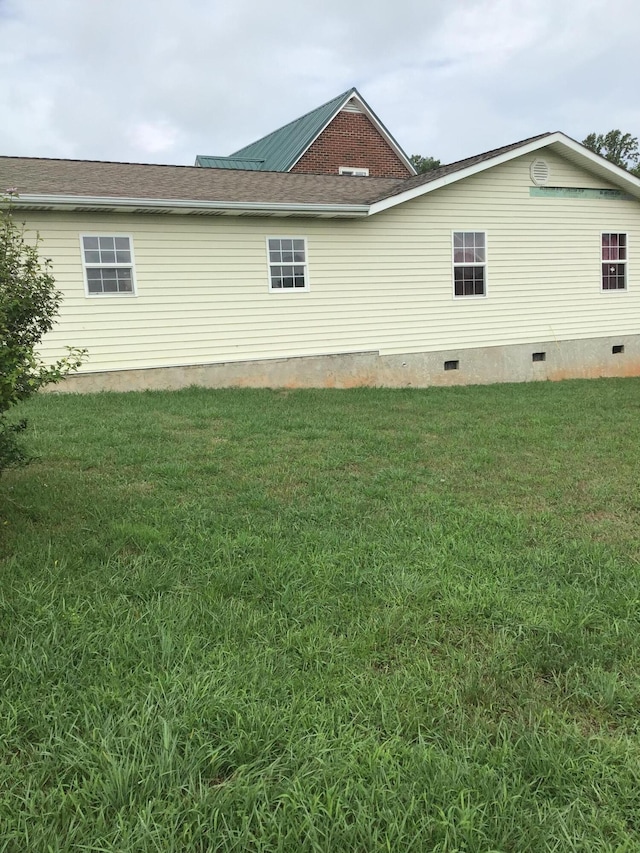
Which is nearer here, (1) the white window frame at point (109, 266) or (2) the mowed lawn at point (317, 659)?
(2) the mowed lawn at point (317, 659)

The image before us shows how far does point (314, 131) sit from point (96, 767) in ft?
78.8

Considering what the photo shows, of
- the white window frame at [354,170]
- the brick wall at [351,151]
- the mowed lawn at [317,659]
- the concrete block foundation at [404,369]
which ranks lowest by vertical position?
the mowed lawn at [317,659]

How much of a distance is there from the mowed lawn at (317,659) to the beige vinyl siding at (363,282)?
19.7 feet

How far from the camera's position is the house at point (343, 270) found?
36.0 feet

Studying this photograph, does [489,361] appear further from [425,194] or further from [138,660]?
[138,660]

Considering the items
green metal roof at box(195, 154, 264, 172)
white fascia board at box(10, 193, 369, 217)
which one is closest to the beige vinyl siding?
white fascia board at box(10, 193, 369, 217)

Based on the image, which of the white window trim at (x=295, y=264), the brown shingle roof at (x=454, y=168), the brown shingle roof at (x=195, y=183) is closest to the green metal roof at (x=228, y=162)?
the brown shingle roof at (x=195, y=183)

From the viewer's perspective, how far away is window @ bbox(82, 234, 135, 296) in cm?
1079

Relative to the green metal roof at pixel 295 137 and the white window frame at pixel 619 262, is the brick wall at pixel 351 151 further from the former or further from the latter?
the white window frame at pixel 619 262

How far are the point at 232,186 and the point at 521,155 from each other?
6.31 meters

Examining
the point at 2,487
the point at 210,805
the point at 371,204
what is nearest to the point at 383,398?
the point at 371,204

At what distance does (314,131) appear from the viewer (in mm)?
23141

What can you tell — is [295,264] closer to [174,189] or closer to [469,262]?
[174,189]

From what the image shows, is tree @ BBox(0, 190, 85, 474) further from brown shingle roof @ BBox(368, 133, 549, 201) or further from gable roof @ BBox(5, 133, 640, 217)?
brown shingle roof @ BBox(368, 133, 549, 201)
